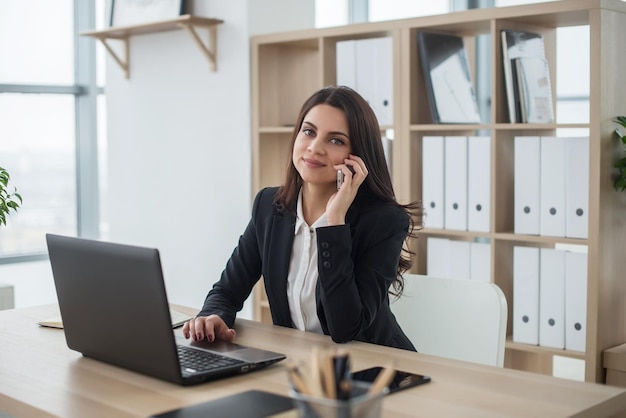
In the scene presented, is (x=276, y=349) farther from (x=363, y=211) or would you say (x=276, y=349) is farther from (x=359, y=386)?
(x=359, y=386)

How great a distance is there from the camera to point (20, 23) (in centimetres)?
488

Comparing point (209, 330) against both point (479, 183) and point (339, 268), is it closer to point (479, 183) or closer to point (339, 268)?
point (339, 268)

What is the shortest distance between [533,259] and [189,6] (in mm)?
1964

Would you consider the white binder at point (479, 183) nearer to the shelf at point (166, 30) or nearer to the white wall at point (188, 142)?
the white wall at point (188, 142)

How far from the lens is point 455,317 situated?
2.17 m

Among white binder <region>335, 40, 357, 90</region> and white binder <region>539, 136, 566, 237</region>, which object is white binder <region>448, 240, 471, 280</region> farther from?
white binder <region>335, 40, 357, 90</region>

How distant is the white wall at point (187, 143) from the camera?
13.0 ft

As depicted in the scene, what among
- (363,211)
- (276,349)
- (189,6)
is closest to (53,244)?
Result: (276,349)

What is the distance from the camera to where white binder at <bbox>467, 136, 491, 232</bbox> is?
3271mm

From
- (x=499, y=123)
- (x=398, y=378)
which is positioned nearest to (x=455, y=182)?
(x=499, y=123)

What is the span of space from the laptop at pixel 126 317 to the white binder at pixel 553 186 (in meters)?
1.59

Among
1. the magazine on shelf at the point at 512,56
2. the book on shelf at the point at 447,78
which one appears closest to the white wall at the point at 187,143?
the book on shelf at the point at 447,78

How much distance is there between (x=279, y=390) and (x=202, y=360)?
0.24 metres

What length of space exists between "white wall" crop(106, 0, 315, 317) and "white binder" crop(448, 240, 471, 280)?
0.96 metres
